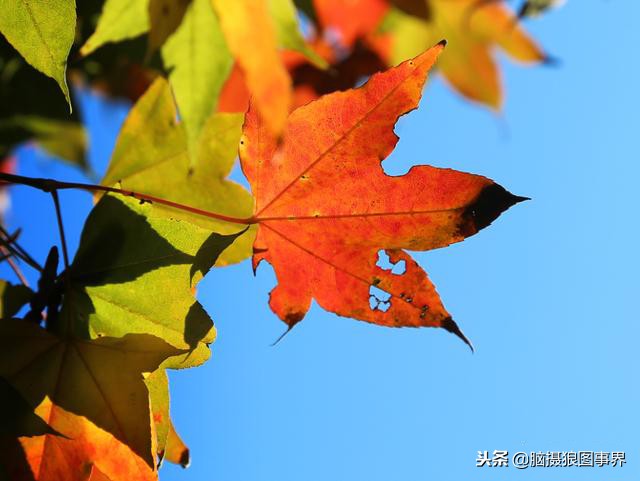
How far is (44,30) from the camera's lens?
1.96ft

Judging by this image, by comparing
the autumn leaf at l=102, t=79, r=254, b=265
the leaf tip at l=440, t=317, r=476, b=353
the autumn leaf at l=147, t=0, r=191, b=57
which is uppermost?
the autumn leaf at l=147, t=0, r=191, b=57

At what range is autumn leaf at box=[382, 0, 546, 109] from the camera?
58.2 inches

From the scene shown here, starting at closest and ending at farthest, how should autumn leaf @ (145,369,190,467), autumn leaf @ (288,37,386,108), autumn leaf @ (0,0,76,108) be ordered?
autumn leaf @ (0,0,76,108)
autumn leaf @ (145,369,190,467)
autumn leaf @ (288,37,386,108)

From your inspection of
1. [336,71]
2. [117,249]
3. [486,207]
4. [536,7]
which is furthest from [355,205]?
[336,71]

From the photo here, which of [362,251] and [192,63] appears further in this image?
[192,63]

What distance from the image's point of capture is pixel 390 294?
68 centimetres

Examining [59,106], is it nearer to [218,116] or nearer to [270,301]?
[218,116]

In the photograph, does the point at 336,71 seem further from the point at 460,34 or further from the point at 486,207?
the point at 486,207

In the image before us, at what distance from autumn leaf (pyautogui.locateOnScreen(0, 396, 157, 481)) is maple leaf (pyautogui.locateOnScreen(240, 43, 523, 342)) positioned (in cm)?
22

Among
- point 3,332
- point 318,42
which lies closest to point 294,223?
point 3,332

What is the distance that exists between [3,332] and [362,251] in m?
0.39

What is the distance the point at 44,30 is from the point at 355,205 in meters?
0.35

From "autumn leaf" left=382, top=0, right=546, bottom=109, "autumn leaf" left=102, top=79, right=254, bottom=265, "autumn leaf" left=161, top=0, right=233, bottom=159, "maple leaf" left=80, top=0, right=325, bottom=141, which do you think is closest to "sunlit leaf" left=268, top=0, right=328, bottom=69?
"maple leaf" left=80, top=0, right=325, bottom=141

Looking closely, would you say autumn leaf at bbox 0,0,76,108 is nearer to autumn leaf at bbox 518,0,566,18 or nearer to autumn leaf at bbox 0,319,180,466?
autumn leaf at bbox 0,319,180,466
